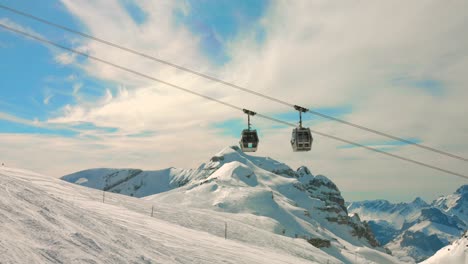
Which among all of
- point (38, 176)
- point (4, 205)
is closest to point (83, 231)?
point (4, 205)

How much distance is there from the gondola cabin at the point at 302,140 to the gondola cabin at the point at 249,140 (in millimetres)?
2042

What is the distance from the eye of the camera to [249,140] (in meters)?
21.6

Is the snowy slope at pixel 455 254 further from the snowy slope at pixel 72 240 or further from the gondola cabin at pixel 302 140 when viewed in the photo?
the snowy slope at pixel 72 240

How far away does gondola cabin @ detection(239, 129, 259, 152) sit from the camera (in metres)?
21.5

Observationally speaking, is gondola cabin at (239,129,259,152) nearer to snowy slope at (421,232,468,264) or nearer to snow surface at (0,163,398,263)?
snow surface at (0,163,398,263)

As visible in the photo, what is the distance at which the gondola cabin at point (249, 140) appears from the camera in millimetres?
21506

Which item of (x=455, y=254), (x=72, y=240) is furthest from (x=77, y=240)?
(x=455, y=254)

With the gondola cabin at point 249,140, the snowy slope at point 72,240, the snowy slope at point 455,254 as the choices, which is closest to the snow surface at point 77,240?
the snowy slope at point 72,240

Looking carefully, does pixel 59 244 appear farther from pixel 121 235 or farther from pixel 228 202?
pixel 228 202

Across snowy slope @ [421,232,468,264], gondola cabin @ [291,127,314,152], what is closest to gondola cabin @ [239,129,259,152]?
gondola cabin @ [291,127,314,152]

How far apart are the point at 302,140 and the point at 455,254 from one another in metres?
18.6

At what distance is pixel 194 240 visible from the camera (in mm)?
21219

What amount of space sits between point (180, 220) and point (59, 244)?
23013 mm

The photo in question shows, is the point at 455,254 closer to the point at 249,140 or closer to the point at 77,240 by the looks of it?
the point at 249,140
